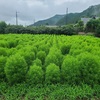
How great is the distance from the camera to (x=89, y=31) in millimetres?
46000

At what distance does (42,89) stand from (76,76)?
1.18 m

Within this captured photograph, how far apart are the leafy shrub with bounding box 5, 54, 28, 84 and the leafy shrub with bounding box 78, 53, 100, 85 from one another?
1804 millimetres

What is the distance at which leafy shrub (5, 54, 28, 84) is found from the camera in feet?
22.1

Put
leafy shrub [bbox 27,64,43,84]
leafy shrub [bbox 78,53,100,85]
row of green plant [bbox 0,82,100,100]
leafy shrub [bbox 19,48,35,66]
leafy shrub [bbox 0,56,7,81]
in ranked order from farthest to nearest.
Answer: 1. leafy shrub [bbox 19,48,35,66]
2. leafy shrub [bbox 0,56,7,81]
3. leafy shrub [bbox 78,53,100,85]
4. leafy shrub [bbox 27,64,43,84]
5. row of green plant [bbox 0,82,100,100]

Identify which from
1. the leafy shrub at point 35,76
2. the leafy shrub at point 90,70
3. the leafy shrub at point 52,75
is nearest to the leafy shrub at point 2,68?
the leafy shrub at point 35,76

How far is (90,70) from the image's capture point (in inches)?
263

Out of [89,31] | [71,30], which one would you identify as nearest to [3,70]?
[71,30]

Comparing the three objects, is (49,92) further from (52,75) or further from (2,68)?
(2,68)

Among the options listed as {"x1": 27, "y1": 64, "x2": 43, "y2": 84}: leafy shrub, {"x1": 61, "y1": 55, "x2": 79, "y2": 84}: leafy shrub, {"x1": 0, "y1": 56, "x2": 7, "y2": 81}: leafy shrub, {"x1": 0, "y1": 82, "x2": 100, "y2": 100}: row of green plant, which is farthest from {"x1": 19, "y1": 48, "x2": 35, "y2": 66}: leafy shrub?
{"x1": 61, "y1": 55, "x2": 79, "y2": 84}: leafy shrub

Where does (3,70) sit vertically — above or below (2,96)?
above

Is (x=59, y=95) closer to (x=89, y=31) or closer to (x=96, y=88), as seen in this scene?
(x=96, y=88)

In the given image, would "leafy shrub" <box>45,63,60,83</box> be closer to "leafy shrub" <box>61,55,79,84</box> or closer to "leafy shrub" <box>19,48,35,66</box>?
"leafy shrub" <box>61,55,79,84</box>

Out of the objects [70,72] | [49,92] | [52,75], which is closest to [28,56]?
[52,75]

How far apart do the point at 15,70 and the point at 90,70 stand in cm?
230
